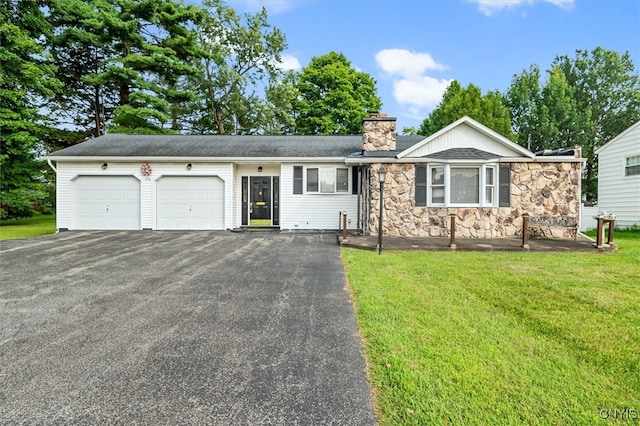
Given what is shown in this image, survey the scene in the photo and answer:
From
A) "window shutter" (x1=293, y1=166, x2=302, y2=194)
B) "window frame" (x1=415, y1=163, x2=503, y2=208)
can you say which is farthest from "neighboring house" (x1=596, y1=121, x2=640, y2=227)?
"window shutter" (x1=293, y1=166, x2=302, y2=194)

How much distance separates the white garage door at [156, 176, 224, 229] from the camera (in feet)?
40.7

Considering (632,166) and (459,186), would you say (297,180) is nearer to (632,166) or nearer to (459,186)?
(459,186)

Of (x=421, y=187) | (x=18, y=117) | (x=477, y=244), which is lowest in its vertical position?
(x=477, y=244)

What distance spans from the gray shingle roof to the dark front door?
115 centimetres

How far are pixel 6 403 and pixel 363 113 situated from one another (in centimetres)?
2759

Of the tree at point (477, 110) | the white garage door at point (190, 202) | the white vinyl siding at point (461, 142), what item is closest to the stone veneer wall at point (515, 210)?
the white vinyl siding at point (461, 142)

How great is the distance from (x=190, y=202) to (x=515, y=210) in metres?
Answer: 11.4

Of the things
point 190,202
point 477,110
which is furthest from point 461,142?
point 477,110

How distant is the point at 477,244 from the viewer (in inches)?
347

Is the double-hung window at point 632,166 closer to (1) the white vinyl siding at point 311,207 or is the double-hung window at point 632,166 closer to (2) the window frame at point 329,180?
(1) the white vinyl siding at point 311,207

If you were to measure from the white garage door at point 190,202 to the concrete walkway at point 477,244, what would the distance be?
221 inches

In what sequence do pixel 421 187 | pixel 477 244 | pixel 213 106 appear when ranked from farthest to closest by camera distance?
1. pixel 213 106
2. pixel 421 187
3. pixel 477 244

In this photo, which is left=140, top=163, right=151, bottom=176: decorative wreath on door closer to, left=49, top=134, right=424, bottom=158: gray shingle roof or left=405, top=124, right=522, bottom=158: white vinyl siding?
left=49, top=134, right=424, bottom=158: gray shingle roof

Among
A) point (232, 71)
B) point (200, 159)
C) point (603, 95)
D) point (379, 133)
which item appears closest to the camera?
point (379, 133)
